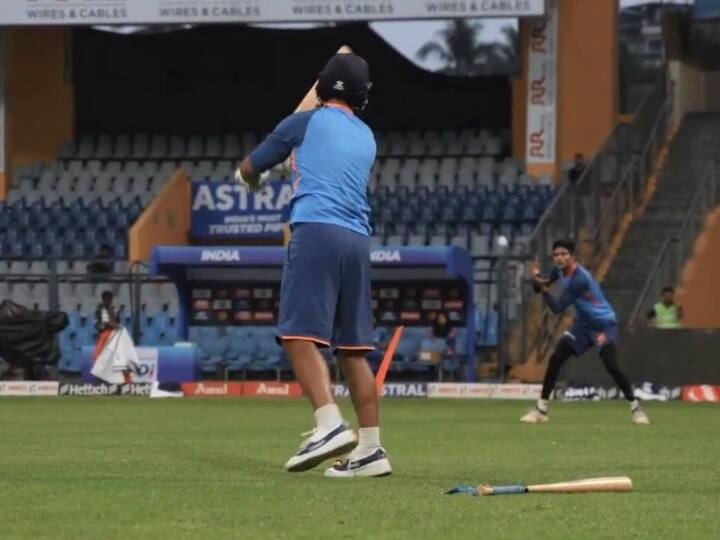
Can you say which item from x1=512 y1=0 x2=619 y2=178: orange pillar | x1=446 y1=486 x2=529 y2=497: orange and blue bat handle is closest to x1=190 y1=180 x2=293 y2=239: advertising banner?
x1=512 y1=0 x2=619 y2=178: orange pillar

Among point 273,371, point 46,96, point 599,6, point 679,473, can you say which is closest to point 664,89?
point 599,6

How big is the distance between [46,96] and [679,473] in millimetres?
34958

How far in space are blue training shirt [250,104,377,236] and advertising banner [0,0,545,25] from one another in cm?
2611

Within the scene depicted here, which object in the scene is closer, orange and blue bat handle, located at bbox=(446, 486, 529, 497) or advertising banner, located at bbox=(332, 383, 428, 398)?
orange and blue bat handle, located at bbox=(446, 486, 529, 497)

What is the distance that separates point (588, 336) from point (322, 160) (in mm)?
11649

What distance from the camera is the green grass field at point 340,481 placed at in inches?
331

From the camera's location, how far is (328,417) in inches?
444

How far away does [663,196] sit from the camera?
38156mm

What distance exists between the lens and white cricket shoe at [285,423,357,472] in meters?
11.2

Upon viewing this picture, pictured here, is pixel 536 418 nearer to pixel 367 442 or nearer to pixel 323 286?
pixel 367 442

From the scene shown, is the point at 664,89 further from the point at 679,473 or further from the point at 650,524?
the point at 650,524

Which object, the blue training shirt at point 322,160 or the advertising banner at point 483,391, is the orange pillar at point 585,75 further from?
the blue training shirt at point 322,160

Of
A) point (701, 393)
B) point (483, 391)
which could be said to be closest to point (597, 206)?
point (483, 391)

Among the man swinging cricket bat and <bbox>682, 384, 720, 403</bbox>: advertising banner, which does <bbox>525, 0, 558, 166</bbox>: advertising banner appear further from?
the man swinging cricket bat
